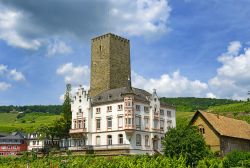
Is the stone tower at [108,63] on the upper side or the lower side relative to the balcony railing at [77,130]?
upper

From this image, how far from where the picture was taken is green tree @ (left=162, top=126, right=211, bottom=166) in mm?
51594

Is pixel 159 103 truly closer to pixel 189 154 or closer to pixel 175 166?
pixel 189 154

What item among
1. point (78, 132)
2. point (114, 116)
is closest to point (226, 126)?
point (114, 116)

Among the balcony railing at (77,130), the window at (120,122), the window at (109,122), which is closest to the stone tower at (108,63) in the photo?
the balcony railing at (77,130)

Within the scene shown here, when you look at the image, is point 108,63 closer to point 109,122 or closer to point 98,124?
point 98,124

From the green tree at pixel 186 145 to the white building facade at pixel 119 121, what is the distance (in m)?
13.3

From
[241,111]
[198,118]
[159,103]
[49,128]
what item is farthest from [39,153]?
[241,111]

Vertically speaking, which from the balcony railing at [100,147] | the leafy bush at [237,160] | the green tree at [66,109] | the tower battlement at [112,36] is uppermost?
the tower battlement at [112,36]

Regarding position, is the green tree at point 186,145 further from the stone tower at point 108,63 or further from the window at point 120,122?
the stone tower at point 108,63

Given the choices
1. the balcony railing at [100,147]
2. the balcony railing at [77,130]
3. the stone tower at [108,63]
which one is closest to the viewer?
the balcony railing at [100,147]

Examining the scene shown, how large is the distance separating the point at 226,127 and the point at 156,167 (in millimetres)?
28378

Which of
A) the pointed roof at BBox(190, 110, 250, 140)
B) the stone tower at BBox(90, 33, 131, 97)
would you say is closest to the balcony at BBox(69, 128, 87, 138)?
the stone tower at BBox(90, 33, 131, 97)

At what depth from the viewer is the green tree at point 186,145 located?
51.6 m

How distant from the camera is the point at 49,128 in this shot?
79.4m
